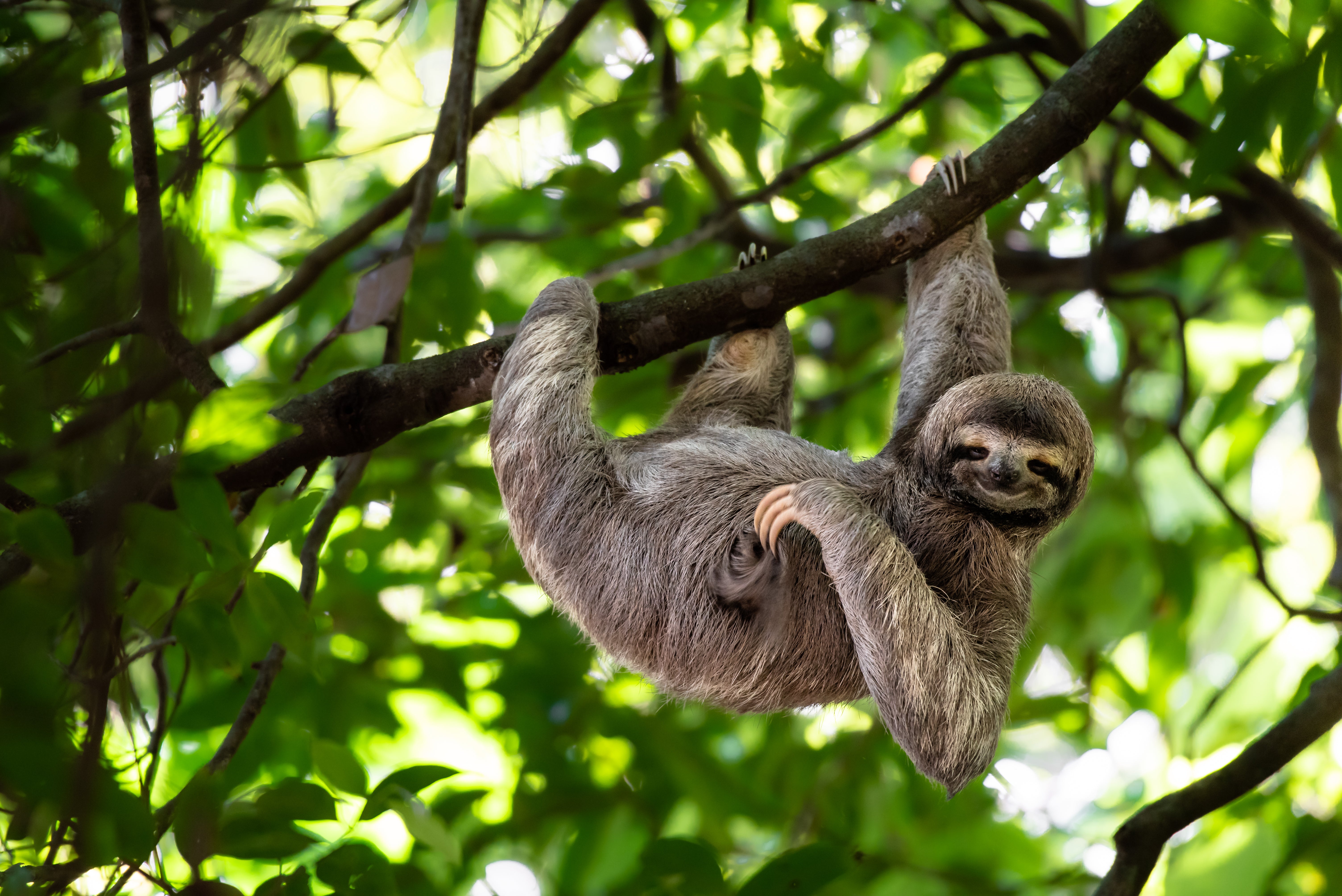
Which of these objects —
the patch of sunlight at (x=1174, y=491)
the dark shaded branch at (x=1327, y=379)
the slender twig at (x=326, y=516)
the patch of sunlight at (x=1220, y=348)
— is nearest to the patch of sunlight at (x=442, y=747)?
the slender twig at (x=326, y=516)

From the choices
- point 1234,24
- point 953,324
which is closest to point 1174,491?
point 953,324

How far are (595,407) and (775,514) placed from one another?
8.55ft

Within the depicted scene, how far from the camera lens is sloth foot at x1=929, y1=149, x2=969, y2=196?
4.59 m

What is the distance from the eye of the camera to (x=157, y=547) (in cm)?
280

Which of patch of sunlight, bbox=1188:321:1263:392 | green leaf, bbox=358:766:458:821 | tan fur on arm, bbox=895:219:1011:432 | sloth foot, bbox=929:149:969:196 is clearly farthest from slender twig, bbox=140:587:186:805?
patch of sunlight, bbox=1188:321:1263:392

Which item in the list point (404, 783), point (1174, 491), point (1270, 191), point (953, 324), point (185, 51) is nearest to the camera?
point (185, 51)

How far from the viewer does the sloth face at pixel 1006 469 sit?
4.65 metres

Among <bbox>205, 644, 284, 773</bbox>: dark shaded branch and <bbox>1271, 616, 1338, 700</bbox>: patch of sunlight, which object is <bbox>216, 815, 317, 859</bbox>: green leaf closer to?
<bbox>205, 644, 284, 773</bbox>: dark shaded branch

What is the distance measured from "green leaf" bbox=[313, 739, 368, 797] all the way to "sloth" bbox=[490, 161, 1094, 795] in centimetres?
139

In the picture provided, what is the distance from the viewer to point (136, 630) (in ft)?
14.6

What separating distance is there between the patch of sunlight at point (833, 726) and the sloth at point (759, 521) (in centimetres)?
149

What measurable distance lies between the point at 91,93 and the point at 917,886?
17.8 ft

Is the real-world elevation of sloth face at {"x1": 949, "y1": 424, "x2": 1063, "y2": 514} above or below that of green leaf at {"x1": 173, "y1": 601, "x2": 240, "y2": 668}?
above

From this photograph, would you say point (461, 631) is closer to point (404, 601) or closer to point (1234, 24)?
point (404, 601)
